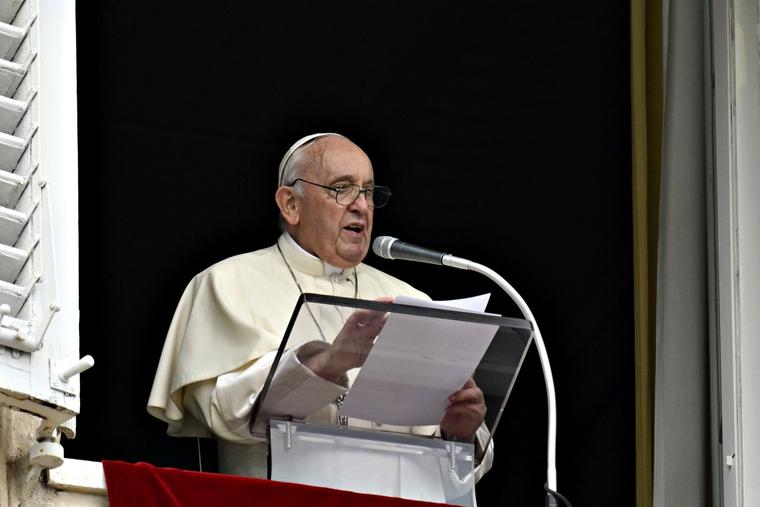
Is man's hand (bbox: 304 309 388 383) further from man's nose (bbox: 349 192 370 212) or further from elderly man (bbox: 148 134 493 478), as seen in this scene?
man's nose (bbox: 349 192 370 212)

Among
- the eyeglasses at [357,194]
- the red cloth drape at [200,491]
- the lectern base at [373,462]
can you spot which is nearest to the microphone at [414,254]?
the lectern base at [373,462]

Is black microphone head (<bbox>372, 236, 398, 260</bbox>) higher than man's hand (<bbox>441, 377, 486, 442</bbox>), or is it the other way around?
black microphone head (<bbox>372, 236, 398, 260</bbox>)

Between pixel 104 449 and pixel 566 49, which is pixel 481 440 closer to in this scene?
pixel 104 449

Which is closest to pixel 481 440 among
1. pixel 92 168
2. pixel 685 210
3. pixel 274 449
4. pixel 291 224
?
pixel 274 449

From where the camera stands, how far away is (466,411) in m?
4.95

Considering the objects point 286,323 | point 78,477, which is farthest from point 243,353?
point 78,477

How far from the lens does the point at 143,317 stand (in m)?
6.48

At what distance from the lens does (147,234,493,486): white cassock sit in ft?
15.9

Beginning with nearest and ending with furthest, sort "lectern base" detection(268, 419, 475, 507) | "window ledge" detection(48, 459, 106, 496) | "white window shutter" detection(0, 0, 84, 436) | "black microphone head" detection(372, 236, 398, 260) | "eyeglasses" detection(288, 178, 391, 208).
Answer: "white window shutter" detection(0, 0, 84, 436), "window ledge" detection(48, 459, 106, 496), "lectern base" detection(268, 419, 475, 507), "black microphone head" detection(372, 236, 398, 260), "eyeglasses" detection(288, 178, 391, 208)

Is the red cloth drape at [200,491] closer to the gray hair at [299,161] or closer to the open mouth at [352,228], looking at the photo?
the open mouth at [352,228]

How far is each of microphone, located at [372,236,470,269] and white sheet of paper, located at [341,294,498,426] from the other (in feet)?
0.60

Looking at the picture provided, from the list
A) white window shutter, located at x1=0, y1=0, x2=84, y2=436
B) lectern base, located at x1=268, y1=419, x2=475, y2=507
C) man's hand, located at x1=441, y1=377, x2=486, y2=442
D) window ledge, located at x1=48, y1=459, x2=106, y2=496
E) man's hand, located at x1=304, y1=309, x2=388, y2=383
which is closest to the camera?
white window shutter, located at x1=0, y1=0, x2=84, y2=436

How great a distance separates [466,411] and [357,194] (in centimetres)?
116

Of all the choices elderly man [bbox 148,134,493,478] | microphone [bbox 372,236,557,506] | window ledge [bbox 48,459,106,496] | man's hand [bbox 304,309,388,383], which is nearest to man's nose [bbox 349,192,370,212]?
elderly man [bbox 148,134,493,478]
